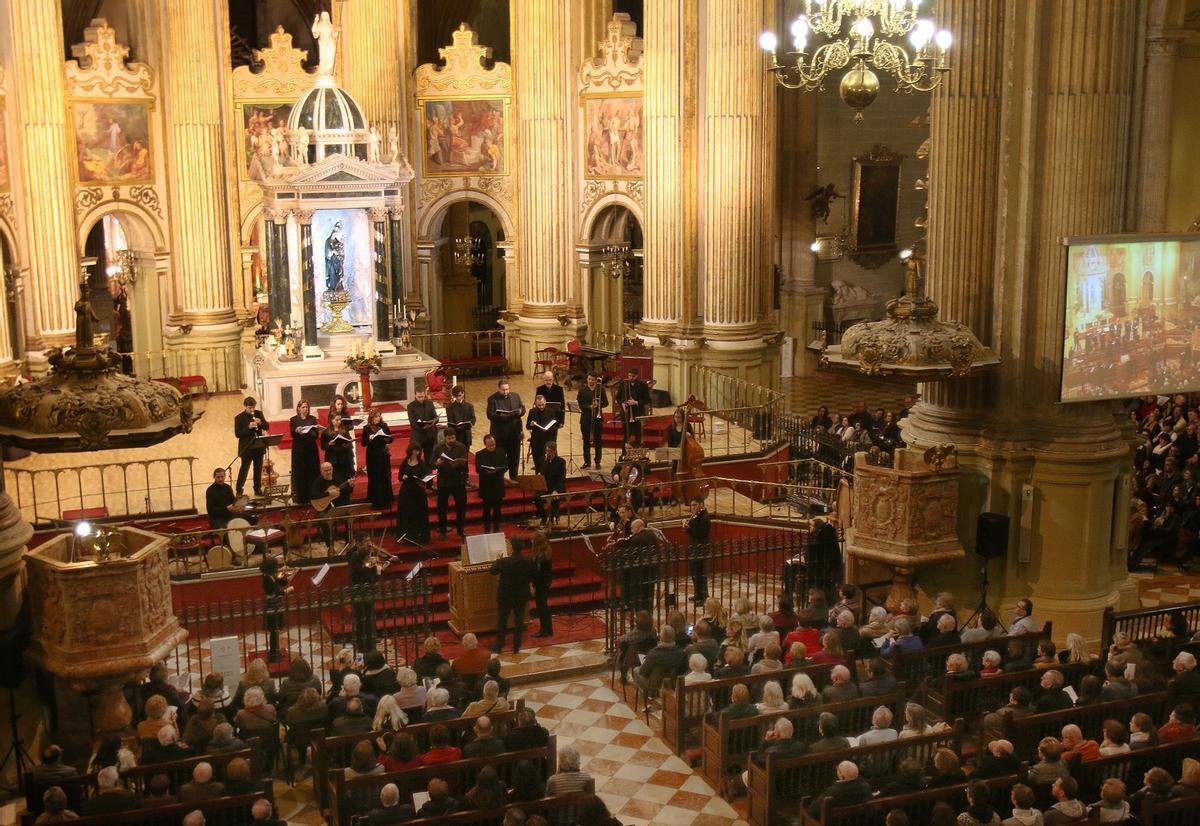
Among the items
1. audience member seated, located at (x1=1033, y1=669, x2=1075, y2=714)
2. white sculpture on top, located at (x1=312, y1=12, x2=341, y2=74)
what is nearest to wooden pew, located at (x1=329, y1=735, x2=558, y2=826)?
audience member seated, located at (x1=1033, y1=669, x2=1075, y2=714)

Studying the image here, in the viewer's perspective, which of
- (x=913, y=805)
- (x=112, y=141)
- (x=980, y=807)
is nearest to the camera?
(x=980, y=807)

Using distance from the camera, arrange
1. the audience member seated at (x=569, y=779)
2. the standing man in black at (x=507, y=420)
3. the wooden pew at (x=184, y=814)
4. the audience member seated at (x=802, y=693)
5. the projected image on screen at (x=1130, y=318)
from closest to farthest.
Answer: the wooden pew at (x=184, y=814) < the audience member seated at (x=569, y=779) < the audience member seated at (x=802, y=693) < the projected image on screen at (x=1130, y=318) < the standing man in black at (x=507, y=420)

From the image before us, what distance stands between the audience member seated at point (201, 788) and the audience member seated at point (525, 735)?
2297 millimetres

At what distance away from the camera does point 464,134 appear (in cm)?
2847

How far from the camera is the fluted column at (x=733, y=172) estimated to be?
929 inches

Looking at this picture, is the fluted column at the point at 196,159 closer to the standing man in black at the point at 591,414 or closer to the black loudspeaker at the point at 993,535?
the standing man in black at the point at 591,414

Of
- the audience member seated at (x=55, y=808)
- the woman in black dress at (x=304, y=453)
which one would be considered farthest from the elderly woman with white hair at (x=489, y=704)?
the woman in black dress at (x=304, y=453)

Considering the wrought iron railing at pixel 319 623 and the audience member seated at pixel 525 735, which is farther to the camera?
the wrought iron railing at pixel 319 623

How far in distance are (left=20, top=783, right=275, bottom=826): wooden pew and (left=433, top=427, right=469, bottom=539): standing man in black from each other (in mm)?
7093

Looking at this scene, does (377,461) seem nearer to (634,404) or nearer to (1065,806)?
(634,404)

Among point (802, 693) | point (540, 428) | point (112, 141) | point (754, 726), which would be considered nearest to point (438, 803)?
point (754, 726)

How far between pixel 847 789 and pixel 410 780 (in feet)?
10.8

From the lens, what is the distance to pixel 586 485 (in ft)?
66.4

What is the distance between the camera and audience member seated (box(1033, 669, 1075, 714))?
40.5 feet
